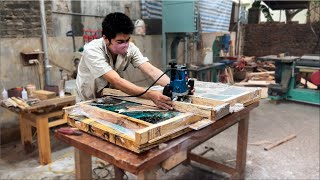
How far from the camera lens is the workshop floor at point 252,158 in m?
2.41

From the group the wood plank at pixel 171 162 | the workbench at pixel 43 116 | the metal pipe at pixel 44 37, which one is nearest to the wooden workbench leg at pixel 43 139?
the workbench at pixel 43 116

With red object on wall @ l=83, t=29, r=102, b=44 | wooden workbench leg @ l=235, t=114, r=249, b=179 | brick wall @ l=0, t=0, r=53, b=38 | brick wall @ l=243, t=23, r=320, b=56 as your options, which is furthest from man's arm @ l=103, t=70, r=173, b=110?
brick wall @ l=243, t=23, r=320, b=56

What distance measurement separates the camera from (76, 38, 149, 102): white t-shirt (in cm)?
160

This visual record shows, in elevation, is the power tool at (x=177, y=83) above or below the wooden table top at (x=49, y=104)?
above

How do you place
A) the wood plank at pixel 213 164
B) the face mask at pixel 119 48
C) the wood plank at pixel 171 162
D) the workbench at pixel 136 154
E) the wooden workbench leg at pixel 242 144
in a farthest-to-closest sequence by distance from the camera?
1. the wood plank at pixel 213 164
2. the wooden workbench leg at pixel 242 144
3. the face mask at pixel 119 48
4. the wood plank at pixel 171 162
5. the workbench at pixel 136 154

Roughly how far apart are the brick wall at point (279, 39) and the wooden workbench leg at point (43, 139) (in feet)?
19.5

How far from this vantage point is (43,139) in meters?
2.53

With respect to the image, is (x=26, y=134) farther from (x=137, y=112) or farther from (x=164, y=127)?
(x=164, y=127)

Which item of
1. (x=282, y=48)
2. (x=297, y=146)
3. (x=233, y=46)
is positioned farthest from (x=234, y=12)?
(x=297, y=146)

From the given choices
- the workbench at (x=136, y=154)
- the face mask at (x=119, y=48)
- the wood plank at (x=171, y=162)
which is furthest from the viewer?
the face mask at (x=119, y=48)

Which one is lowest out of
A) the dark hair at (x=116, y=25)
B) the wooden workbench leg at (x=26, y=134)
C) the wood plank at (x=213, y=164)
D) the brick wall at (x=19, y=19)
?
the wood plank at (x=213, y=164)

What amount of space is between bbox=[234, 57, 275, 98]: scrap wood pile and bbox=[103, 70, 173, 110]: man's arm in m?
A: 4.07

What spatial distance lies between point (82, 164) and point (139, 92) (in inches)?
19.3

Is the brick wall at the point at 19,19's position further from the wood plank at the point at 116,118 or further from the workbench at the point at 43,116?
the wood plank at the point at 116,118
